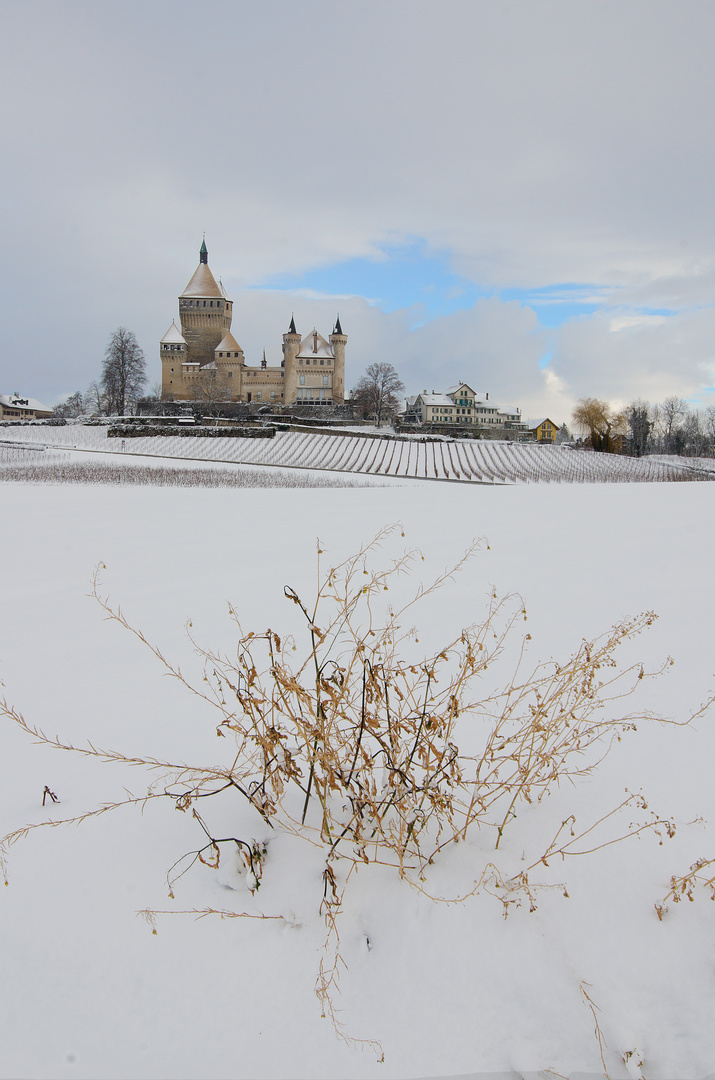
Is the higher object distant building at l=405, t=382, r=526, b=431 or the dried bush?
distant building at l=405, t=382, r=526, b=431

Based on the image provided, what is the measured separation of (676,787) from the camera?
8.96 feet

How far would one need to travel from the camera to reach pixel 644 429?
221 ft

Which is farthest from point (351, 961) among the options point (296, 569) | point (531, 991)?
point (296, 569)

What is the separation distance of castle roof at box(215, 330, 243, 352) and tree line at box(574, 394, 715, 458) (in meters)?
39.7

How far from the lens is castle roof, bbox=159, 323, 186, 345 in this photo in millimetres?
76438

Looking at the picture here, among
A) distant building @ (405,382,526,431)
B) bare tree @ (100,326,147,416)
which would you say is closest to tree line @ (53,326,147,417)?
bare tree @ (100,326,147,416)

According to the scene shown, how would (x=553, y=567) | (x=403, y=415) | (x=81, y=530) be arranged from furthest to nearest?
(x=403, y=415) < (x=81, y=530) < (x=553, y=567)

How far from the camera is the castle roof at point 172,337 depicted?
76438 millimetres

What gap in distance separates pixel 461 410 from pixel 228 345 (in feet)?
102

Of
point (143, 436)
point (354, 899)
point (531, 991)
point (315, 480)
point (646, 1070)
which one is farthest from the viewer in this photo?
point (143, 436)

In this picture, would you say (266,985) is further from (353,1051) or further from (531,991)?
(531,991)

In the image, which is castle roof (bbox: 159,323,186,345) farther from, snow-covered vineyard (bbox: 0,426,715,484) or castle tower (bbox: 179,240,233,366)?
snow-covered vineyard (bbox: 0,426,715,484)

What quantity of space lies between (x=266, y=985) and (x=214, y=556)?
571 cm

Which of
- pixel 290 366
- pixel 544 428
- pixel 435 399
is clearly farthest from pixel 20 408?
pixel 544 428
